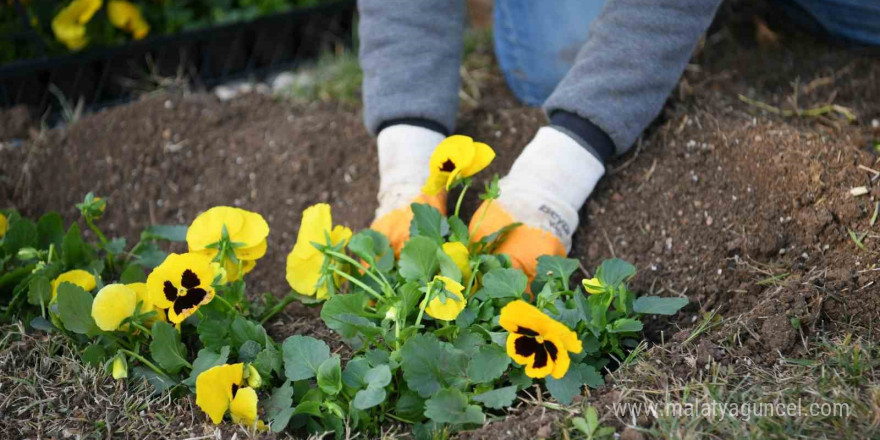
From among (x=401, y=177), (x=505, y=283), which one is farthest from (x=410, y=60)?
(x=505, y=283)

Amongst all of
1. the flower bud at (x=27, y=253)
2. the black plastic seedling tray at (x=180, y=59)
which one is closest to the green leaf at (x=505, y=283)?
the flower bud at (x=27, y=253)

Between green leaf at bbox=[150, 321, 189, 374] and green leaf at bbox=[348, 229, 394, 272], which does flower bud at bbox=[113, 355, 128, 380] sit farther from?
green leaf at bbox=[348, 229, 394, 272]

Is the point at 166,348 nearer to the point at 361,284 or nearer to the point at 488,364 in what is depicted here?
the point at 361,284

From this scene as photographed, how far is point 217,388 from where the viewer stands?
954 millimetres

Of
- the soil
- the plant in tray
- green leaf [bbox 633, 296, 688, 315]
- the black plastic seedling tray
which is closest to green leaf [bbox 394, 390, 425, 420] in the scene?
the plant in tray

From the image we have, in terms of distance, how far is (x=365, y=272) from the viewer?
3.73ft

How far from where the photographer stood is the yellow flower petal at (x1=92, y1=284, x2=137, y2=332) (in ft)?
3.33

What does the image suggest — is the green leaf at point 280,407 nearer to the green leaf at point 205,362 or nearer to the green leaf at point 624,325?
the green leaf at point 205,362

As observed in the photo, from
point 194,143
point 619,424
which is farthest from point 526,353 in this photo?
point 194,143

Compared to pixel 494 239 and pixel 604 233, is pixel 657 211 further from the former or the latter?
pixel 494 239

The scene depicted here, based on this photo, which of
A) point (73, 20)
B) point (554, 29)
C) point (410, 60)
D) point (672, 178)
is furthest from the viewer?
point (73, 20)

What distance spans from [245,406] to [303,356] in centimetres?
9

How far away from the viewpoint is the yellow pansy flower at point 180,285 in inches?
39.3

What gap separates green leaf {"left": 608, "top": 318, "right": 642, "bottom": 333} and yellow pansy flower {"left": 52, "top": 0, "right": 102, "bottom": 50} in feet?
5.07
